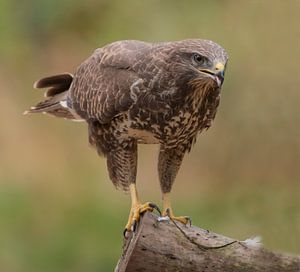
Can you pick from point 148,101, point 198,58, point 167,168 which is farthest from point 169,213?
point 198,58

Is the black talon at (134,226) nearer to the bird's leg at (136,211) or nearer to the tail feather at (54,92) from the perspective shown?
the bird's leg at (136,211)

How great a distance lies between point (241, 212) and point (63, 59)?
15.8ft

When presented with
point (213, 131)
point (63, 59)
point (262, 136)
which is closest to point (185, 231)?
point (262, 136)

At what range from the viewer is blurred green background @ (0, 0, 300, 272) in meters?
7.08

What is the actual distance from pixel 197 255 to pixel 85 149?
4.85 m

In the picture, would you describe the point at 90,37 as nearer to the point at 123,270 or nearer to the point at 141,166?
the point at 141,166

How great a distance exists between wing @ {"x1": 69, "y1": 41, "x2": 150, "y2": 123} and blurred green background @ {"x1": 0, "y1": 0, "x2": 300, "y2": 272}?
714 mm

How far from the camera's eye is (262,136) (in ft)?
15.4

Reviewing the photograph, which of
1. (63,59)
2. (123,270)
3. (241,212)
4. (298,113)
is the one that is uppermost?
(63,59)

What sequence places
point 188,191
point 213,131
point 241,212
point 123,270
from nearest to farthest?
point 123,270 → point 241,212 → point 213,131 → point 188,191

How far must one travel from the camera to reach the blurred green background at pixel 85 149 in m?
7.08

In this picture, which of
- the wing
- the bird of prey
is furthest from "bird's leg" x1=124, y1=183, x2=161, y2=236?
the wing

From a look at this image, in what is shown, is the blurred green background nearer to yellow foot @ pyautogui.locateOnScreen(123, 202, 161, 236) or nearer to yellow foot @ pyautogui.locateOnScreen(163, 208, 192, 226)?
yellow foot @ pyautogui.locateOnScreen(163, 208, 192, 226)

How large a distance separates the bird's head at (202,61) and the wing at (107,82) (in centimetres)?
28
